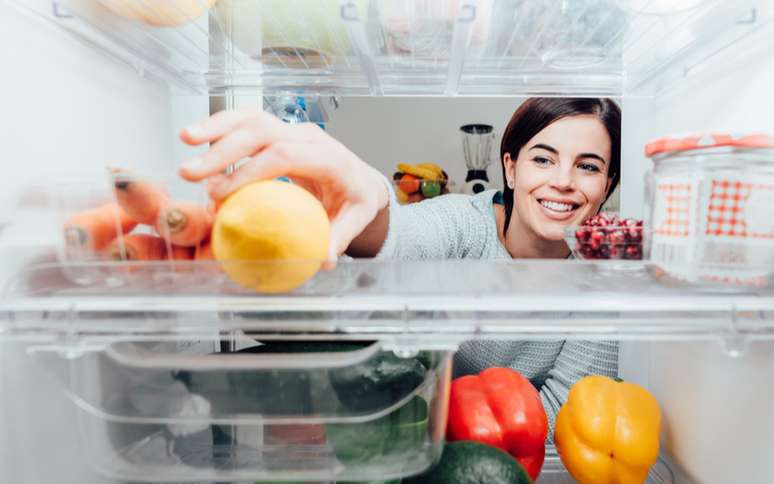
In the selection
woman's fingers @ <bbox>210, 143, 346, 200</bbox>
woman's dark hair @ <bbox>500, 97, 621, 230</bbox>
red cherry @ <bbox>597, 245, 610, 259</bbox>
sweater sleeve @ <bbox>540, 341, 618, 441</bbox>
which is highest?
woman's dark hair @ <bbox>500, 97, 621, 230</bbox>

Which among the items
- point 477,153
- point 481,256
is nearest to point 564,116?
point 481,256

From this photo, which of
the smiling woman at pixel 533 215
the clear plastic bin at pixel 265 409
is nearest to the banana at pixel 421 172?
the smiling woman at pixel 533 215

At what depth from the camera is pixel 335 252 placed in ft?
1.73

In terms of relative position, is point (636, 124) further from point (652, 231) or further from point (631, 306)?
point (631, 306)

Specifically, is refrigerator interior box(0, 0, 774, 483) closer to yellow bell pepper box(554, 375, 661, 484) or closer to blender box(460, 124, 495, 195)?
yellow bell pepper box(554, 375, 661, 484)

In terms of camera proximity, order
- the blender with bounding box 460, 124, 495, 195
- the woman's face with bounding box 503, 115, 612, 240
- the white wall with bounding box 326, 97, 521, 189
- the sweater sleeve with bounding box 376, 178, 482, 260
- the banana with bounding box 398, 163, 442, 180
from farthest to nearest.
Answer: the white wall with bounding box 326, 97, 521, 189
the blender with bounding box 460, 124, 495, 195
the banana with bounding box 398, 163, 442, 180
the woman's face with bounding box 503, 115, 612, 240
the sweater sleeve with bounding box 376, 178, 482, 260

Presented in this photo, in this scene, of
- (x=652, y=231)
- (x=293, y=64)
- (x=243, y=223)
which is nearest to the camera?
(x=243, y=223)

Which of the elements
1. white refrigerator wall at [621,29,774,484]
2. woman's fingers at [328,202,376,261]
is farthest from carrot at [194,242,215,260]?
white refrigerator wall at [621,29,774,484]

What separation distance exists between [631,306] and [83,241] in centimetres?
48

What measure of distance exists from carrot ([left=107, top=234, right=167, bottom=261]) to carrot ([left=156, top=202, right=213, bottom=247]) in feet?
0.04

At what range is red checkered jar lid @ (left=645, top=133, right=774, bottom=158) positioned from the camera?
442 mm

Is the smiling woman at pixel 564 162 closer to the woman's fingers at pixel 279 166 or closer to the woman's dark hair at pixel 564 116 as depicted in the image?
→ the woman's dark hair at pixel 564 116

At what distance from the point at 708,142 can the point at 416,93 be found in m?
0.47

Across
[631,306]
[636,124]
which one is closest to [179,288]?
[631,306]
